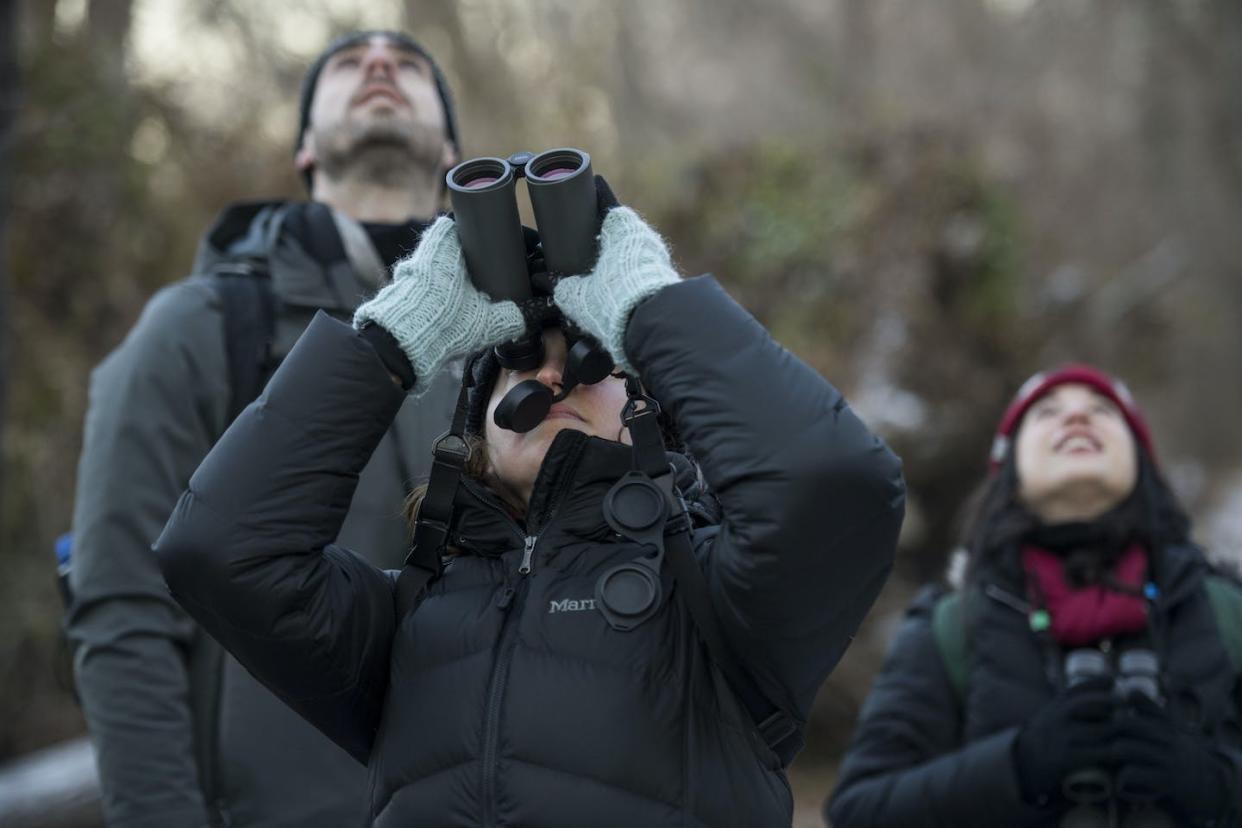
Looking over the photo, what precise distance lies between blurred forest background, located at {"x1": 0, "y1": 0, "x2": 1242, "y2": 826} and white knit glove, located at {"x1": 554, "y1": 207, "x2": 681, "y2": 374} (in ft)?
1.34

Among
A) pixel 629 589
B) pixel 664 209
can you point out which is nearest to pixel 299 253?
pixel 629 589

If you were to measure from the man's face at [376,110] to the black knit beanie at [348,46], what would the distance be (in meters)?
0.02

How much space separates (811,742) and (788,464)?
6.72 metres

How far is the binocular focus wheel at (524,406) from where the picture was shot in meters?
2.10

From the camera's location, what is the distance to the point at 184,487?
2.94 m

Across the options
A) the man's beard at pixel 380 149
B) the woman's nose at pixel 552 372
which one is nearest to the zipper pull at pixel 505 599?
the woman's nose at pixel 552 372

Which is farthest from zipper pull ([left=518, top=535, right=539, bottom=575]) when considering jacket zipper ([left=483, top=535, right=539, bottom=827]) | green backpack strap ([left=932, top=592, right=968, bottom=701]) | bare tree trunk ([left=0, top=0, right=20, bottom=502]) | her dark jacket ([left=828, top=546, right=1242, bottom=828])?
bare tree trunk ([left=0, top=0, right=20, bottom=502])

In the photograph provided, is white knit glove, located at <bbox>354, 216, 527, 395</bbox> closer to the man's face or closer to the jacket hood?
the jacket hood

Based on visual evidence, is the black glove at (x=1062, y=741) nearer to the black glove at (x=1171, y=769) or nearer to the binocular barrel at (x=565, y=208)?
the black glove at (x=1171, y=769)

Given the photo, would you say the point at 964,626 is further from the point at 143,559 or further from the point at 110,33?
the point at 110,33

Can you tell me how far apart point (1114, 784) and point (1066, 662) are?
36 centimetres

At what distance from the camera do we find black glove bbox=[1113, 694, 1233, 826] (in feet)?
10.5

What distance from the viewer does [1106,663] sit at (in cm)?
354

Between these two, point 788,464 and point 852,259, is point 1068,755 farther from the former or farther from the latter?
point 852,259
